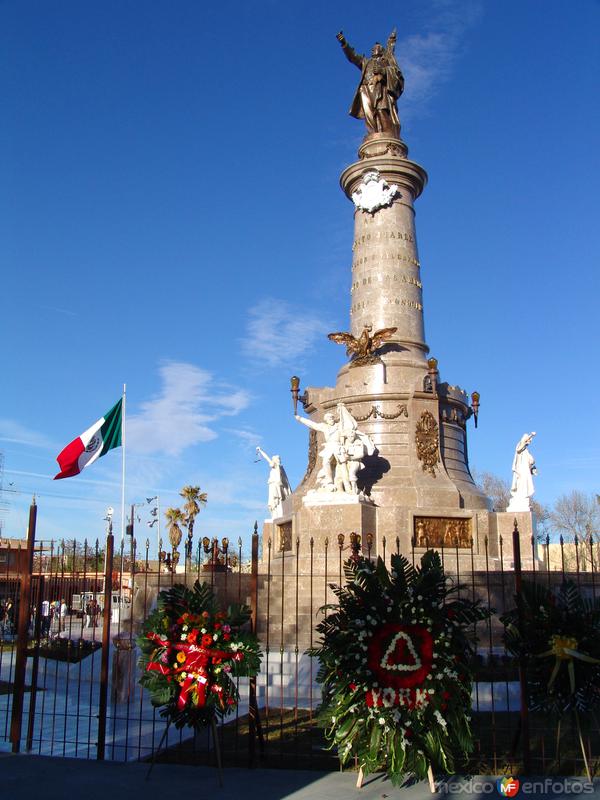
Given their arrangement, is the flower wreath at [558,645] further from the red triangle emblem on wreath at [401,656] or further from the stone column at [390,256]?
the stone column at [390,256]

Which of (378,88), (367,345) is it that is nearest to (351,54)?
(378,88)

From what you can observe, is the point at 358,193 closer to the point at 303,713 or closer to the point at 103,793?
Result: the point at 303,713

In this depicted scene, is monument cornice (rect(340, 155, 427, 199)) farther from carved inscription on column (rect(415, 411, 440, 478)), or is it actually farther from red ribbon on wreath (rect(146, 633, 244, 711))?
red ribbon on wreath (rect(146, 633, 244, 711))

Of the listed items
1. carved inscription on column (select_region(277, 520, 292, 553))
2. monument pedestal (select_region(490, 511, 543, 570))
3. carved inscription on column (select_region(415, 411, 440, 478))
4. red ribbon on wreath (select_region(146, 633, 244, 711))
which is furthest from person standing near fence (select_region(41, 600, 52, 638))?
monument pedestal (select_region(490, 511, 543, 570))

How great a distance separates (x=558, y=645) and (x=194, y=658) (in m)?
4.19

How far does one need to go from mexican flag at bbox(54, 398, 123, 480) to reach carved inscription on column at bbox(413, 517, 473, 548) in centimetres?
1003

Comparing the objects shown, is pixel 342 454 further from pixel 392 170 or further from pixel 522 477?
pixel 392 170

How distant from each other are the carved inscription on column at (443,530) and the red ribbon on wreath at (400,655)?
14550 millimetres

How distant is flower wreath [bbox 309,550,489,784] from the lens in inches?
327

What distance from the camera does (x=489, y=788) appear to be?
27.9 ft

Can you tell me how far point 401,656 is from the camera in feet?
28.1

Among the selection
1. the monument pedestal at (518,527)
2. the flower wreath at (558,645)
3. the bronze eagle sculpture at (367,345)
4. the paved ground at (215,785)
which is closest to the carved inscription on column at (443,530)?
the monument pedestal at (518,527)

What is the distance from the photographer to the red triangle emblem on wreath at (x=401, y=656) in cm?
852

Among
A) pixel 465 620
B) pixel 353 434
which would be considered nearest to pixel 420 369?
pixel 353 434
